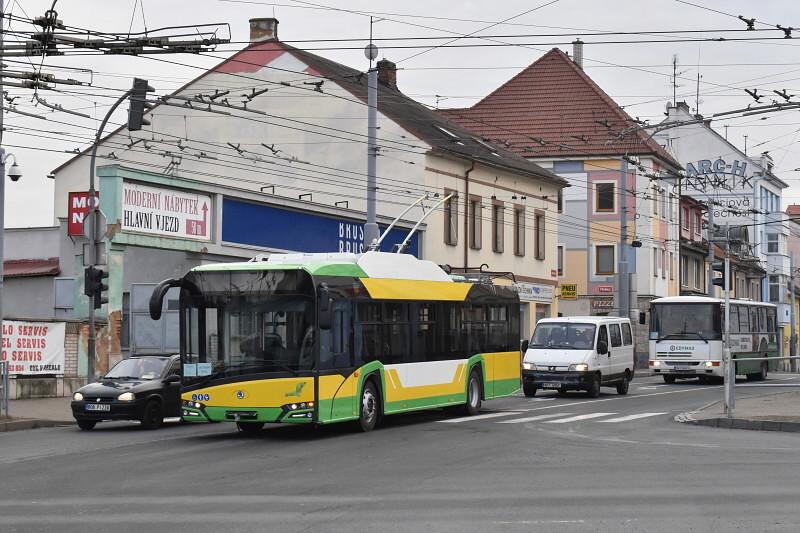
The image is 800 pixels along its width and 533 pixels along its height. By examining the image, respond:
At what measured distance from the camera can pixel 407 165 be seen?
50188 millimetres

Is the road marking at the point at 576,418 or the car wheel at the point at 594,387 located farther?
the car wheel at the point at 594,387

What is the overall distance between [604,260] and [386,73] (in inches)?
743

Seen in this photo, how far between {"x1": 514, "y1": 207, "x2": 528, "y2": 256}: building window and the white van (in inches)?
881

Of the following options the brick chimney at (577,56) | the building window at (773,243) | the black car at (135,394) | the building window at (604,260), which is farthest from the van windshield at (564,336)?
the building window at (773,243)

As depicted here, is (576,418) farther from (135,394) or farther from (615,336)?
(615,336)

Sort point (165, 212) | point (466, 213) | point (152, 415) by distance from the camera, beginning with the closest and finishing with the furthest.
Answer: point (152, 415)
point (165, 212)
point (466, 213)

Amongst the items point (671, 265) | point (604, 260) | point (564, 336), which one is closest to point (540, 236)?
point (604, 260)

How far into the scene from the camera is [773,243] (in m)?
103

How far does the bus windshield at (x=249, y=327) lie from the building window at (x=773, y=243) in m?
87.3

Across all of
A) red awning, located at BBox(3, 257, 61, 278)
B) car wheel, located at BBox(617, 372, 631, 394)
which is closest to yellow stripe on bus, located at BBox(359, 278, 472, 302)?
car wheel, located at BBox(617, 372, 631, 394)

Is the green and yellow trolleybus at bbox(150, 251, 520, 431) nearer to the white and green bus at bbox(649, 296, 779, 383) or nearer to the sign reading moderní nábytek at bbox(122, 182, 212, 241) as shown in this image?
the sign reading moderní nábytek at bbox(122, 182, 212, 241)

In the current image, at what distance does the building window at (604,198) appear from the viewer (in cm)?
7106

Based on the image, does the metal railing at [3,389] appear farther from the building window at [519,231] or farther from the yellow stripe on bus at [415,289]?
the building window at [519,231]

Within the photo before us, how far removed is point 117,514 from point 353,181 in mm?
39766
